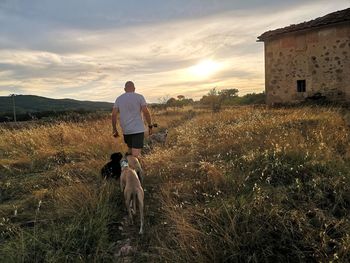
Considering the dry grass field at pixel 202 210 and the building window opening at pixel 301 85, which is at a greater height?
the building window opening at pixel 301 85

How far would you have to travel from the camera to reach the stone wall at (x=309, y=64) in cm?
1698

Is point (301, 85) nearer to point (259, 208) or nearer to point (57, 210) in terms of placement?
point (259, 208)

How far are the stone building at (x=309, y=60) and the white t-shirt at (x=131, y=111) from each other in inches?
573

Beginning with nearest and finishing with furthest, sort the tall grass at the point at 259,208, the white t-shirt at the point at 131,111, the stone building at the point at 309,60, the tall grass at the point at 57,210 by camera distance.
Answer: the tall grass at the point at 259,208, the tall grass at the point at 57,210, the white t-shirt at the point at 131,111, the stone building at the point at 309,60

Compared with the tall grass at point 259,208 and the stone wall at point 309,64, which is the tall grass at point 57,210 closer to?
the tall grass at point 259,208

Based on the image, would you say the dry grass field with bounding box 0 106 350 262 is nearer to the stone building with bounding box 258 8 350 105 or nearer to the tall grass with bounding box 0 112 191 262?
the tall grass with bounding box 0 112 191 262

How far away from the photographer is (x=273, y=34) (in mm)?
19500

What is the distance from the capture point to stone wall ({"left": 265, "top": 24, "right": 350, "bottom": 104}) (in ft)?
55.7

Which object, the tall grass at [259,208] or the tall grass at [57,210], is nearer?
the tall grass at [259,208]

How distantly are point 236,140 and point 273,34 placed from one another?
45.7ft

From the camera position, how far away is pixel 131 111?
6082mm

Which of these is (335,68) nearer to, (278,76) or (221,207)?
(278,76)

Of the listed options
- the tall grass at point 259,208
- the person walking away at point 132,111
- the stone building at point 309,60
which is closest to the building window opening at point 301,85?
the stone building at point 309,60

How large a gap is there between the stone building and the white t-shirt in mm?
14561
